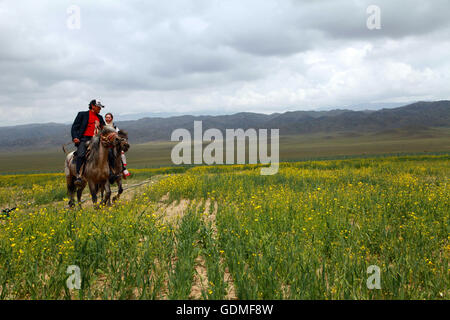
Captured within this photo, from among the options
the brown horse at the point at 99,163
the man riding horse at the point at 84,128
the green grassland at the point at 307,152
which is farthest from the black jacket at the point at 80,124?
the green grassland at the point at 307,152

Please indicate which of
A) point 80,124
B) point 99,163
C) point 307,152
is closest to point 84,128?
point 80,124

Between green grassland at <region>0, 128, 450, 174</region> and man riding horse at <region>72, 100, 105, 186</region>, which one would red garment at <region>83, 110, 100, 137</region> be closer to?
man riding horse at <region>72, 100, 105, 186</region>

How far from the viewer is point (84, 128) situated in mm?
7551

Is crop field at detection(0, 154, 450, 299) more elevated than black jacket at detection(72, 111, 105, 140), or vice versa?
black jacket at detection(72, 111, 105, 140)

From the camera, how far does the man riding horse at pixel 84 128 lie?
7508 mm

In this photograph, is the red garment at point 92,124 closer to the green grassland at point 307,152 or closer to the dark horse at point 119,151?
the dark horse at point 119,151

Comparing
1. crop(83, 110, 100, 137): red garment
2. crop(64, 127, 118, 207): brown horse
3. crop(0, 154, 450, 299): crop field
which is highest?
crop(83, 110, 100, 137): red garment

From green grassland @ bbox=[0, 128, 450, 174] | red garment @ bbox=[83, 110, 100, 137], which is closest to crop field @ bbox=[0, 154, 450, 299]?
red garment @ bbox=[83, 110, 100, 137]

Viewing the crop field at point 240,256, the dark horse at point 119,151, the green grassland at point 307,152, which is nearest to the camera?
the crop field at point 240,256

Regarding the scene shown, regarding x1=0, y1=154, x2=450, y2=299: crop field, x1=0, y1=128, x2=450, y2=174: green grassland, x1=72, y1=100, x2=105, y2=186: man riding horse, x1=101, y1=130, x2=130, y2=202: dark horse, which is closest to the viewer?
x1=0, y1=154, x2=450, y2=299: crop field

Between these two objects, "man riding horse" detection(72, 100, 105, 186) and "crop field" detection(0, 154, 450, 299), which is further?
"man riding horse" detection(72, 100, 105, 186)

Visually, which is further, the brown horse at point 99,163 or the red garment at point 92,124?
the red garment at point 92,124

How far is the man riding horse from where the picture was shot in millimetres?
7508
